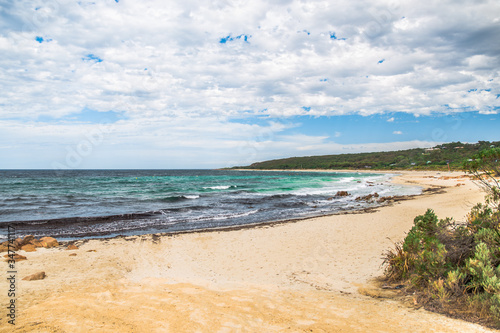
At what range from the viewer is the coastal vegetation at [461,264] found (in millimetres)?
4191

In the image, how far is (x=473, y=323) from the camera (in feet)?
13.0

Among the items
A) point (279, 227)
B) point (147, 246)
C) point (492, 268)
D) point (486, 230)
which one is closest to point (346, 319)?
point (492, 268)

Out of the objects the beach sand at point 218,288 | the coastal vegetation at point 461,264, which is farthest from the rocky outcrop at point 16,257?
the coastal vegetation at point 461,264

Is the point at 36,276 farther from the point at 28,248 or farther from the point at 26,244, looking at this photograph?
the point at 26,244

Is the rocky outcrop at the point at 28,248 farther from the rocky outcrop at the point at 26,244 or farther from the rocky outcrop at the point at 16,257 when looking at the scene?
the rocky outcrop at the point at 16,257

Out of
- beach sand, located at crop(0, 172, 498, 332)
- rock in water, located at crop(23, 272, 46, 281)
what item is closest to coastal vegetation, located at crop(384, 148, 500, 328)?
beach sand, located at crop(0, 172, 498, 332)

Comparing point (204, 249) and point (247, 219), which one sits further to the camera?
point (247, 219)

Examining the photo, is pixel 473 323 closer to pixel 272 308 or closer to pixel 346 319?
pixel 346 319

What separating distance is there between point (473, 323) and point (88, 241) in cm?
1223

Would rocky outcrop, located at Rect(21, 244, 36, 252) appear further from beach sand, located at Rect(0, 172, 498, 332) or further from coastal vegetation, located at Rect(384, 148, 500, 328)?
coastal vegetation, located at Rect(384, 148, 500, 328)

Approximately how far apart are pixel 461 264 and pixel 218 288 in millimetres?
4815

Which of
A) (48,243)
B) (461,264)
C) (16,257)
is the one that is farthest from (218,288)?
Answer: (48,243)

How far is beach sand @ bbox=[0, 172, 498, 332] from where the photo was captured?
14.0 feet

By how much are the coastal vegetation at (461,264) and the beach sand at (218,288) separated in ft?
1.21
